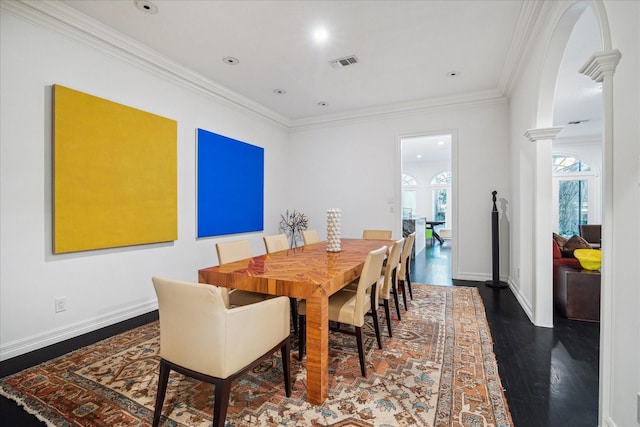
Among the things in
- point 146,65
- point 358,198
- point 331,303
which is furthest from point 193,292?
point 358,198

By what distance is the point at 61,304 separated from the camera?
2.58 metres

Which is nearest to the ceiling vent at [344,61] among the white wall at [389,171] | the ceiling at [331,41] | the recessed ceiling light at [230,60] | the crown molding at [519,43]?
the ceiling at [331,41]

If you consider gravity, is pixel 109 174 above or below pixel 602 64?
below

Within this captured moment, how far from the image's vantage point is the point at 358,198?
5.37 m

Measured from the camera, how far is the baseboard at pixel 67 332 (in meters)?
2.29

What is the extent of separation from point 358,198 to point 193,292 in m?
4.29

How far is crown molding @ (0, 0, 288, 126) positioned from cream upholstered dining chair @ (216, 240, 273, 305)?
7.30 ft

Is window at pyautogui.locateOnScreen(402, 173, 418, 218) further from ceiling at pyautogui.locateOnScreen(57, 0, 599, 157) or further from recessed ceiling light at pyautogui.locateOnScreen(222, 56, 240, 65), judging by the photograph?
recessed ceiling light at pyautogui.locateOnScreen(222, 56, 240, 65)

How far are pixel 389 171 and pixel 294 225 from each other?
1.99 m

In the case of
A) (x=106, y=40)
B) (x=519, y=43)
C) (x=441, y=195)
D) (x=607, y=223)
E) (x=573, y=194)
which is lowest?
(x=607, y=223)

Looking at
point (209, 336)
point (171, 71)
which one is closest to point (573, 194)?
point (171, 71)

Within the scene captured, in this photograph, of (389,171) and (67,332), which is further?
(389,171)

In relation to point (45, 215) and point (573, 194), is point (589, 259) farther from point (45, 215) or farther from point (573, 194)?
point (573, 194)

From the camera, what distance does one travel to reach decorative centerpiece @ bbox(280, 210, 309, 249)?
5.67 metres
